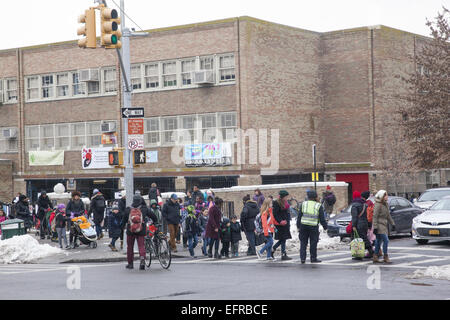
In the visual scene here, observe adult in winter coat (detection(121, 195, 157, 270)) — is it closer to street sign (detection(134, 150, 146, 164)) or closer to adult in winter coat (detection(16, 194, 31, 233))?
street sign (detection(134, 150, 146, 164))

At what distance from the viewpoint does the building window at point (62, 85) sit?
151 feet

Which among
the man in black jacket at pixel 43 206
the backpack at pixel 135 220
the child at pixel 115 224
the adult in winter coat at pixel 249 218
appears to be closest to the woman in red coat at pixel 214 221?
the adult in winter coat at pixel 249 218

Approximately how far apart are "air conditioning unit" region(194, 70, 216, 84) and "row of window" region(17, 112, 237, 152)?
1.84 metres

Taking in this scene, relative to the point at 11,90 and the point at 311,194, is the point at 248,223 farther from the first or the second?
the point at 11,90

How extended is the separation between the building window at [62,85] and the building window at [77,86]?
0.50 meters

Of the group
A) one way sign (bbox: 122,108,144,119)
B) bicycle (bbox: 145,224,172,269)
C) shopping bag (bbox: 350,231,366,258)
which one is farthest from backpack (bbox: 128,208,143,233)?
shopping bag (bbox: 350,231,366,258)

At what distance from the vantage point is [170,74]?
41.5 metres

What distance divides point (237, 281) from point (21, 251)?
31.4ft

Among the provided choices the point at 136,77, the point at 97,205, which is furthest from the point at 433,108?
the point at 97,205

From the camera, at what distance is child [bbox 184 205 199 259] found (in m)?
21.0

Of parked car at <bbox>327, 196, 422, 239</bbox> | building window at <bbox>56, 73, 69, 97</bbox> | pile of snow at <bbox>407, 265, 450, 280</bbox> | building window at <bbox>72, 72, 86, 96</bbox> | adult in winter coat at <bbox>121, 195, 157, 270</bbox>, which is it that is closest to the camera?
pile of snow at <bbox>407, 265, 450, 280</bbox>

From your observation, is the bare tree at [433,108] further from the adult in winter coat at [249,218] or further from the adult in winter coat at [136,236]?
the adult in winter coat at [136,236]

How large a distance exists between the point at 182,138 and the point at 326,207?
438 inches
